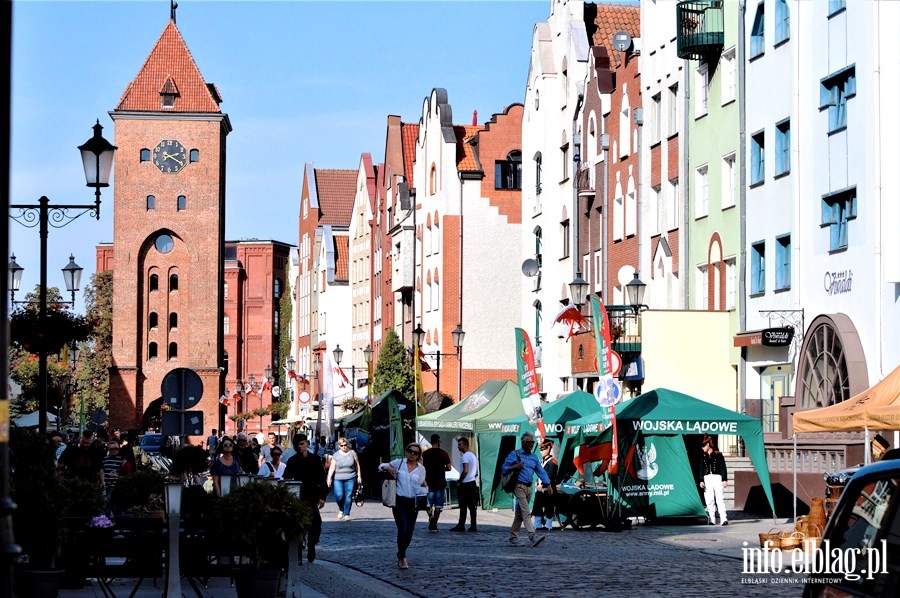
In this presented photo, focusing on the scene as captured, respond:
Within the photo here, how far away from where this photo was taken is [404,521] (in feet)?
63.6

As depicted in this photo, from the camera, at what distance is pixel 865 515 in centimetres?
711

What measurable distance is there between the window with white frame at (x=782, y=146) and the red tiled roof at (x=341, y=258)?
65243mm

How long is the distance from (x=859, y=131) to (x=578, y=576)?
1556 centimetres

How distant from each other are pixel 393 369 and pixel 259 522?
54.2m

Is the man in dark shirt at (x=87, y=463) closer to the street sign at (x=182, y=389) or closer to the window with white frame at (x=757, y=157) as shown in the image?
the street sign at (x=182, y=389)

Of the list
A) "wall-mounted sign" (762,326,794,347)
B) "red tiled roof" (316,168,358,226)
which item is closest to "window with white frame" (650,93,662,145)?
"wall-mounted sign" (762,326,794,347)

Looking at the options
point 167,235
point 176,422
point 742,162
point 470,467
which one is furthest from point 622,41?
point 167,235

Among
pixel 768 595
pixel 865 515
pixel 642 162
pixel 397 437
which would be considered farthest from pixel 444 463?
pixel 865 515

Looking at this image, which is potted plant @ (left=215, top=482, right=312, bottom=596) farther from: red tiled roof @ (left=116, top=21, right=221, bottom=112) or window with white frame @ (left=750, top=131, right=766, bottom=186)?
red tiled roof @ (left=116, top=21, right=221, bottom=112)

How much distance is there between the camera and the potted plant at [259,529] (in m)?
14.2

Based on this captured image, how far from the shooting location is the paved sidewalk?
53.9 ft

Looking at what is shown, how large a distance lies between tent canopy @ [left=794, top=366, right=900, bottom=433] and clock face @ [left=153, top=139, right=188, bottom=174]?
74.2 m

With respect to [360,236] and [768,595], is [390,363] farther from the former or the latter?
[768,595]

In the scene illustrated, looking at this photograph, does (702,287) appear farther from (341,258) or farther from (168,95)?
(341,258)
